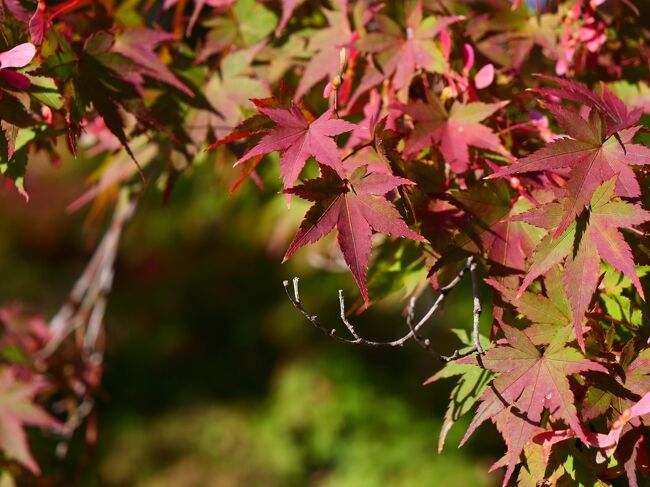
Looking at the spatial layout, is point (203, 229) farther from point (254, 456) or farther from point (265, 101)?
point (265, 101)

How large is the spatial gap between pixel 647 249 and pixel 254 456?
3142 millimetres

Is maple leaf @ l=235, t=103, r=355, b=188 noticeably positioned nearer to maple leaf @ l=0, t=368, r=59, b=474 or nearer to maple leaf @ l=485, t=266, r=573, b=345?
maple leaf @ l=485, t=266, r=573, b=345

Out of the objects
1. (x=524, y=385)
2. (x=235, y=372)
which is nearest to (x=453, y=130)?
(x=524, y=385)

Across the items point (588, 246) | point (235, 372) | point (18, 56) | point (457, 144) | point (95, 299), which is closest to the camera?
point (588, 246)

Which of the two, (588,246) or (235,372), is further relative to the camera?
(235,372)

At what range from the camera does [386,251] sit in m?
1.18

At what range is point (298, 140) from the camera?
0.92m

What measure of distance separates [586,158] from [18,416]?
1203 mm

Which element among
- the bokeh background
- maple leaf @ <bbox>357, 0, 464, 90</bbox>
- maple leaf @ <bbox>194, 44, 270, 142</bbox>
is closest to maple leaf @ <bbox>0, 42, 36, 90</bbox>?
maple leaf @ <bbox>194, 44, 270, 142</bbox>

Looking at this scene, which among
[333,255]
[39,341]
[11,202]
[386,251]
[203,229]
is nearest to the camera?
[386,251]

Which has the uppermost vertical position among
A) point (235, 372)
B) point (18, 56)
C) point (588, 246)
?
point (18, 56)

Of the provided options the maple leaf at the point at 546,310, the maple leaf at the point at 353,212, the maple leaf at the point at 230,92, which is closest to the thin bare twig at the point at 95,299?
the maple leaf at the point at 230,92

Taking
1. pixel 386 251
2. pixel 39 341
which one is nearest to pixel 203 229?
pixel 39 341

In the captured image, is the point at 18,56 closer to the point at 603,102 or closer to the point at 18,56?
the point at 18,56
